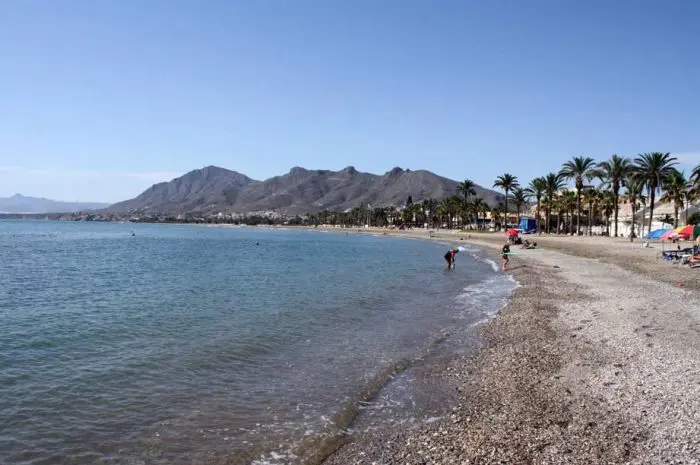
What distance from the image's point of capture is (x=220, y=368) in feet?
45.3

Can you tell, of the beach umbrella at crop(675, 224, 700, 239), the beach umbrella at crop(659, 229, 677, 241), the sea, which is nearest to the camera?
the sea

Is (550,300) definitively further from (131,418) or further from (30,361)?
(30,361)

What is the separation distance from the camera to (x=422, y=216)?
191m

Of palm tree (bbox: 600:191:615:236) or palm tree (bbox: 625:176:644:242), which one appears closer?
palm tree (bbox: 625:176:644:242)

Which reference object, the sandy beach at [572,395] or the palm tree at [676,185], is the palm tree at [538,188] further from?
the sandy beach at [572,395]

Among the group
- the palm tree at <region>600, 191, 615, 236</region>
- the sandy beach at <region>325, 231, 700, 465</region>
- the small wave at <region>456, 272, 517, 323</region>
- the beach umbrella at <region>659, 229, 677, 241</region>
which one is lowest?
the small wave at <region>456, 272, 517, 323</region>

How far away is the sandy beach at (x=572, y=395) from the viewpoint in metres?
7.76

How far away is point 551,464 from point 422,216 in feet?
608

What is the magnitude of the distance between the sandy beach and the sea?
92 centimetres

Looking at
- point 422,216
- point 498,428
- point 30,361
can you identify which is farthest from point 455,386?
point 422,216

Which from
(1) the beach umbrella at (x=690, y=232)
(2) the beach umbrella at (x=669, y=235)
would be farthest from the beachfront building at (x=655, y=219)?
(1) the beach umbrella at (x=690, y=232)

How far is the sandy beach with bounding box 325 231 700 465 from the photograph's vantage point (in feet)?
25.5

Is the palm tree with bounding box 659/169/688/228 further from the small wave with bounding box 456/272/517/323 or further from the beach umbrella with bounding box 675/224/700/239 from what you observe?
the small wave with bounding box 456/272/517/323

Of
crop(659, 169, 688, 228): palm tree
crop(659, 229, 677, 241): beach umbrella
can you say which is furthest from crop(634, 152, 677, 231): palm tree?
crop(659, 229, 677, 241): beach umbrella
